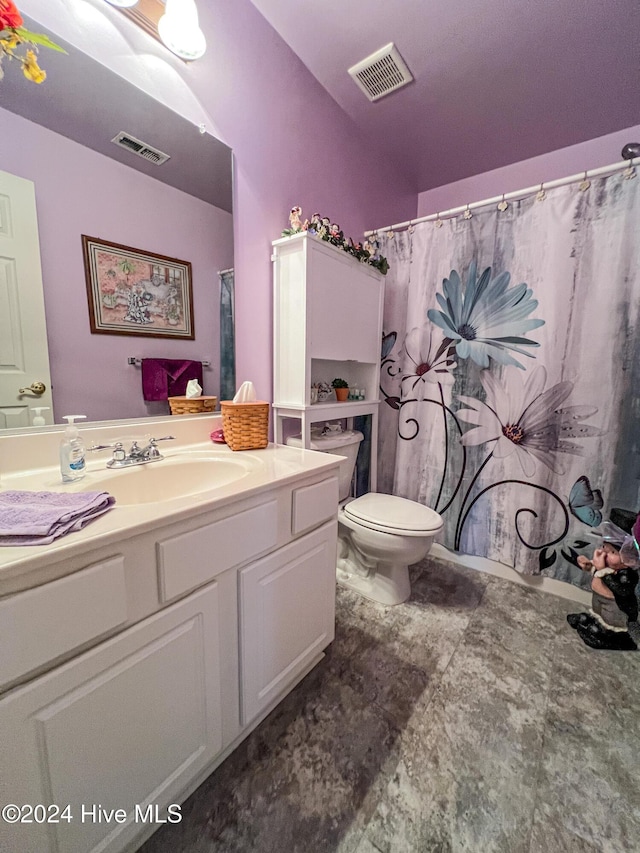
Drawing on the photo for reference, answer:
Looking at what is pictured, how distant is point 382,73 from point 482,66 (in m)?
0.46

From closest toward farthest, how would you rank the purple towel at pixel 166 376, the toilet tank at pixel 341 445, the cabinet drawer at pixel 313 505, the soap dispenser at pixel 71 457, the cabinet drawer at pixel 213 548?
the cabinet drawer at pixel 213 548
the soap dispenser at pixel 71 457
the cabinet drawer at pixel 313 505
the purple towel at pixel 166 376
the toilet tank at pixel 341 445

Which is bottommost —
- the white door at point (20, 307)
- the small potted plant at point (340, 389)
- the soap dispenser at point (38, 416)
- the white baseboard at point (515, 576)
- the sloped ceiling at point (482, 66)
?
the white baseboard at point (515, 576)

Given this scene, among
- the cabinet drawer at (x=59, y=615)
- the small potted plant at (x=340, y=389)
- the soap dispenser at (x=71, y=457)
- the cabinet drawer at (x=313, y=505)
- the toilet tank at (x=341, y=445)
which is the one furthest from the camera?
the small potted plant at (x=340, y=389)

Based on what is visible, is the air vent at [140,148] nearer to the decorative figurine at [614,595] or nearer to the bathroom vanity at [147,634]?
the bathroom vanity at [147,634]

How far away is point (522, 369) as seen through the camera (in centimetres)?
163

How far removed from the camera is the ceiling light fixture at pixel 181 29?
1.06m

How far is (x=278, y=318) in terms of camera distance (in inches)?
58.9

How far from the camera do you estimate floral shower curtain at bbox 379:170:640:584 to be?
1.44 m

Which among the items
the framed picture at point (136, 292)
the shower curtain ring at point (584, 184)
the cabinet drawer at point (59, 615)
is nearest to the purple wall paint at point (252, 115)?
the framed picture at point (136, 292)

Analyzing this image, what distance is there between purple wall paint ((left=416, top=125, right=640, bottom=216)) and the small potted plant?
1.14 m

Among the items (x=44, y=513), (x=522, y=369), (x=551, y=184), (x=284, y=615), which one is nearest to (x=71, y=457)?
(x=44, y=513)

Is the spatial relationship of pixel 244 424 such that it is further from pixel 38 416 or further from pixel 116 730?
pixel 116 730

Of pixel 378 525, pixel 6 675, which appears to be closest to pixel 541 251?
pixel 378 525

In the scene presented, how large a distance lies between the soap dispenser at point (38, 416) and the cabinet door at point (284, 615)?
70 centimetres
